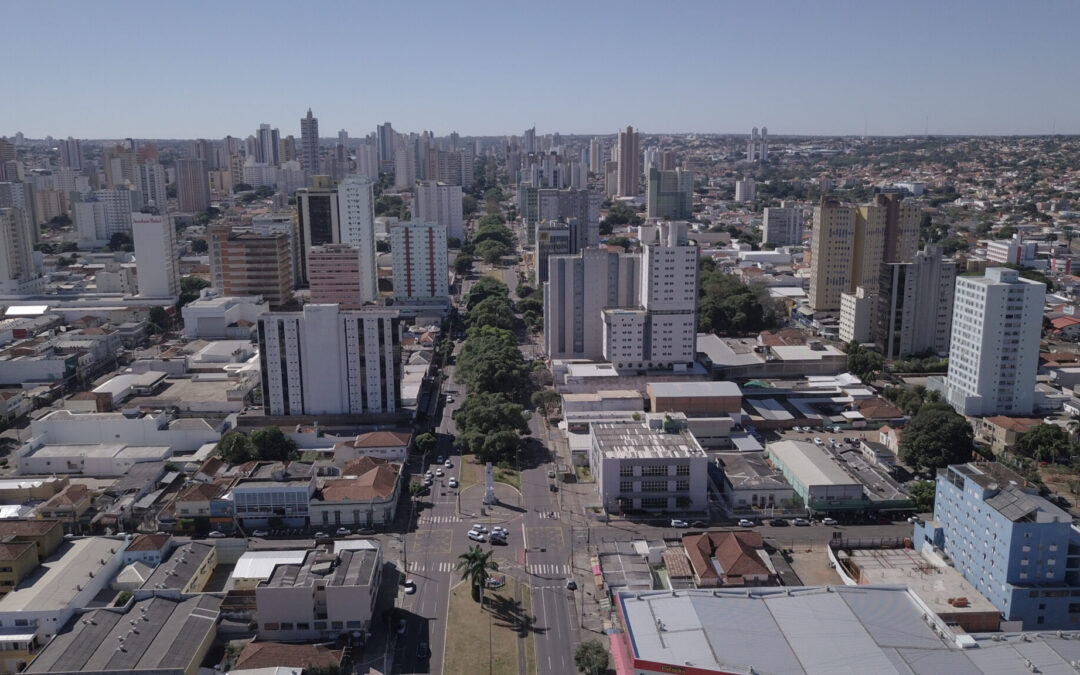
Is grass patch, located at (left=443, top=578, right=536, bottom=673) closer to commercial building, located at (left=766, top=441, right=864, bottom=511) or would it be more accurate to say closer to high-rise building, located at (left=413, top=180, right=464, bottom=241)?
commercial building, located at (left=766, top=441, right=864, bottom=511)

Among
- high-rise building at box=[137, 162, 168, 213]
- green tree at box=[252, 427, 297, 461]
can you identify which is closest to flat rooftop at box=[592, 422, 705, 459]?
green tree at box=[252, 427, 297, 461]

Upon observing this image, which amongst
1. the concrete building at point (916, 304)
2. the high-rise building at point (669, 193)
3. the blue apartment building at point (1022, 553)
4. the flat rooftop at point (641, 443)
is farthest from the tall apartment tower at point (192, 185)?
the blue apartment building at point (1022, 553)

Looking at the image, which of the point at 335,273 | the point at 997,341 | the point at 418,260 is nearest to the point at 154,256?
the point at 335,273

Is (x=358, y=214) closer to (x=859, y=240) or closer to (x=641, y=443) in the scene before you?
(x=859, y=240)

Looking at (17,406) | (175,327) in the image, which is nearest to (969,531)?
(17,406)

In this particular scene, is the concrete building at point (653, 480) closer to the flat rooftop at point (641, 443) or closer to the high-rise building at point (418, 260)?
the flat rooftop at point (641, 443)

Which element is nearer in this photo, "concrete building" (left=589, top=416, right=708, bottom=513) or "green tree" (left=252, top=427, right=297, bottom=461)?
"concrete building" (left=589, top=416, right=708, bottom=513)
